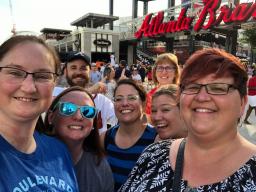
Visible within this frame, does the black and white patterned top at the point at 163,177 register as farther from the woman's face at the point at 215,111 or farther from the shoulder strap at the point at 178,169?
the woman's face at the point at 215,111

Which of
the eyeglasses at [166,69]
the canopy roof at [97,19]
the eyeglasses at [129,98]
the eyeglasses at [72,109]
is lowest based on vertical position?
the eyeglasses at [129,98]

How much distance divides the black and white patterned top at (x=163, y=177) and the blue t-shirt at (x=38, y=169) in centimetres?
39

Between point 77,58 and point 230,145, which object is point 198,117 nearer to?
point 230,145

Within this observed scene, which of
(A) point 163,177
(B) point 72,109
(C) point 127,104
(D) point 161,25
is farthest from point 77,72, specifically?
(D) point 161,25

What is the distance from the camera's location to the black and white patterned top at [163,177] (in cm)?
151

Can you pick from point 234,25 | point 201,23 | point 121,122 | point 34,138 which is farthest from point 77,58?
point 201,23

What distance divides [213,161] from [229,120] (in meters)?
0.24

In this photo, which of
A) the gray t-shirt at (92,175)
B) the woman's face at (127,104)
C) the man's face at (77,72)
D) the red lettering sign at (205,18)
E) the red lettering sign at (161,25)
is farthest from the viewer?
the red lettering sign at (161,25)

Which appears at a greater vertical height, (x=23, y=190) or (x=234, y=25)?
(x=234, y=25)

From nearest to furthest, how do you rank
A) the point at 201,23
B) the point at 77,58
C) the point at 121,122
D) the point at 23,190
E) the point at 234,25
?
the point at 23,190
the point at 121,122
the point at 77,58
the point at 234,25
the point at 201,23

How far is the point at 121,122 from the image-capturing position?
9.63 ft

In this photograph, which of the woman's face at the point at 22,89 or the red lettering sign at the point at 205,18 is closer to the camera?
the woman's face at the point at 22,89

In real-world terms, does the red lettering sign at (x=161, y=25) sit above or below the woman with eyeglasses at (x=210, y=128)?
above

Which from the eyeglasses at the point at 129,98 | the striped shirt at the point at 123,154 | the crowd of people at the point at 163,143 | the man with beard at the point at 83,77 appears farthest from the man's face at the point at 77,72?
the crowd of people at the point at 163,143
